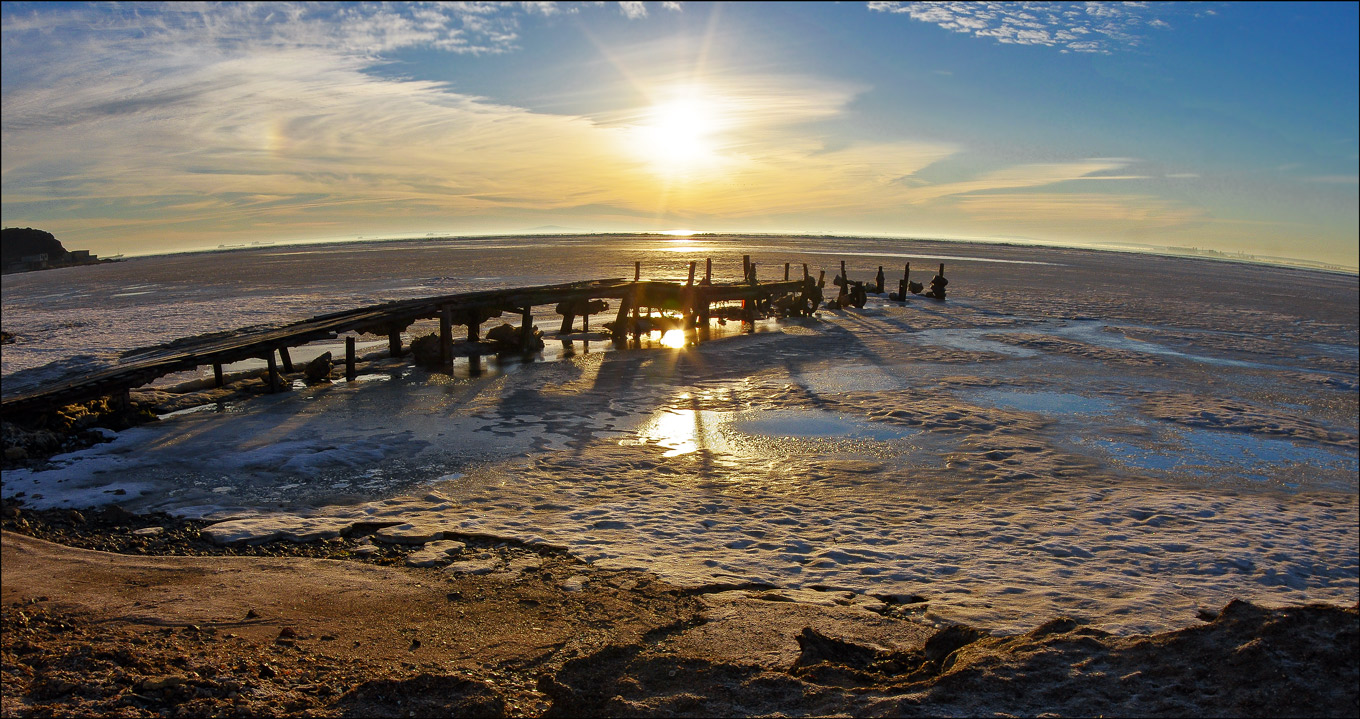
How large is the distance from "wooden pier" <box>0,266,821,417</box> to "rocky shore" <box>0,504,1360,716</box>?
684 centimetres

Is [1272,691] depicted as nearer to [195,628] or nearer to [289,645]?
[289,645]

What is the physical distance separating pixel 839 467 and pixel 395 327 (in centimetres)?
1346

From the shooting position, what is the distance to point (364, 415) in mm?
12805

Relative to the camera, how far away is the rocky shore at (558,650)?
402cm

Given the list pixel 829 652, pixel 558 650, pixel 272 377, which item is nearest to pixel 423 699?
pixel 558 650

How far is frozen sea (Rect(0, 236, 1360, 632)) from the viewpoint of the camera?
698 cm

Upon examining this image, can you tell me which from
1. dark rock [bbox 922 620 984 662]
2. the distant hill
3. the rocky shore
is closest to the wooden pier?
the distant hill

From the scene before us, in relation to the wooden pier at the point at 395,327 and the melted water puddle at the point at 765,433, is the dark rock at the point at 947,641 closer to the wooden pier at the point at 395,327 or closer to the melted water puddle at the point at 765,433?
the melted water puddle at the point at 765,433

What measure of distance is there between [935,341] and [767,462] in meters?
14.2

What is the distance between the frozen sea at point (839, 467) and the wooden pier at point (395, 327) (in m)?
1.03

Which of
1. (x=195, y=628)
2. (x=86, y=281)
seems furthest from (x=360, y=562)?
(x=86, y=281)

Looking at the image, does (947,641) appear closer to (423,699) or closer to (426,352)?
(423,699)

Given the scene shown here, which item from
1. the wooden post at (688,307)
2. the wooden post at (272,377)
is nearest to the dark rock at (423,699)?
the wooden post at (272,377)

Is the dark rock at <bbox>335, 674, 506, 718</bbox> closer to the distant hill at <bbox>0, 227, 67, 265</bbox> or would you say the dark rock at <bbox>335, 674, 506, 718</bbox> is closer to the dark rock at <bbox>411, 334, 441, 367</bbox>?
the distant hill at <bbox>0, 227, 67, 265</bbox>
